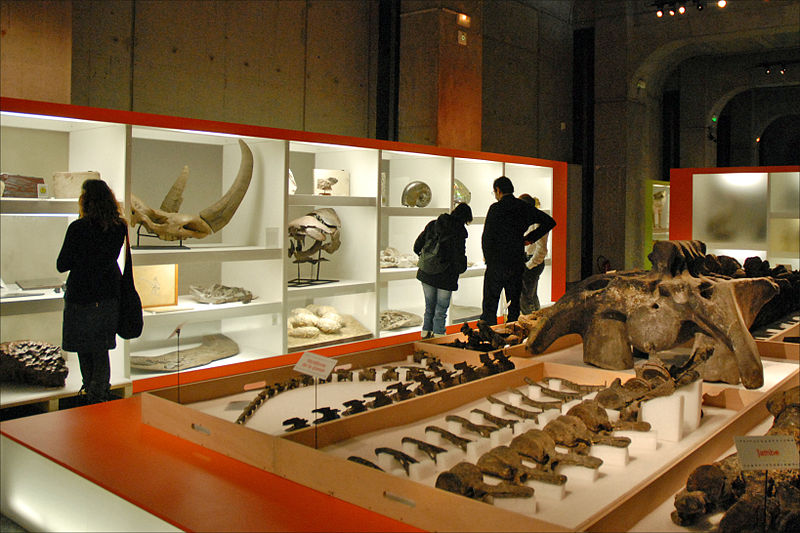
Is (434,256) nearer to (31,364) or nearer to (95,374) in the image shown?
(95,374)

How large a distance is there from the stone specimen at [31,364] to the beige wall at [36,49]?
1445mm

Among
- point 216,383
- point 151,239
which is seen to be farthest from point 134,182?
point 216,383

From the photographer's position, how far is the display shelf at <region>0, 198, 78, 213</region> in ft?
12.0

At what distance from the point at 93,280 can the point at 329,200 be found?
2.01 metres

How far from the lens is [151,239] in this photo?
512cm

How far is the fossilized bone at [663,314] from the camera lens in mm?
3072

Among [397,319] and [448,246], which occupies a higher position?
[448,246]

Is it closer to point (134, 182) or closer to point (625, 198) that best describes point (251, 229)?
point (134, 182)

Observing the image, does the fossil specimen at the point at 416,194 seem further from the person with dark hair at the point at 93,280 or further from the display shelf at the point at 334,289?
the person with dark hair at the point at 93,280

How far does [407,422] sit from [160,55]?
4221mm

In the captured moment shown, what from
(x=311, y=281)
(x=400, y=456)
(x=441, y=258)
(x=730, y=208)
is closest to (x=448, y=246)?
(x=441, y=258)

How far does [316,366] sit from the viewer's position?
2217 millimetres

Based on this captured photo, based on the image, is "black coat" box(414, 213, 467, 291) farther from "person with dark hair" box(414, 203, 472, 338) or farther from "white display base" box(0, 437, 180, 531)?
"white display base" box(0, 437, 180, 531)

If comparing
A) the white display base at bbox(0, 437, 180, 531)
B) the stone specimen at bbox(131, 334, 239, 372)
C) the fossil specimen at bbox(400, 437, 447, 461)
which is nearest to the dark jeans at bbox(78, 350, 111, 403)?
the stone specimen at bbox(131, 334, 239, 372)
